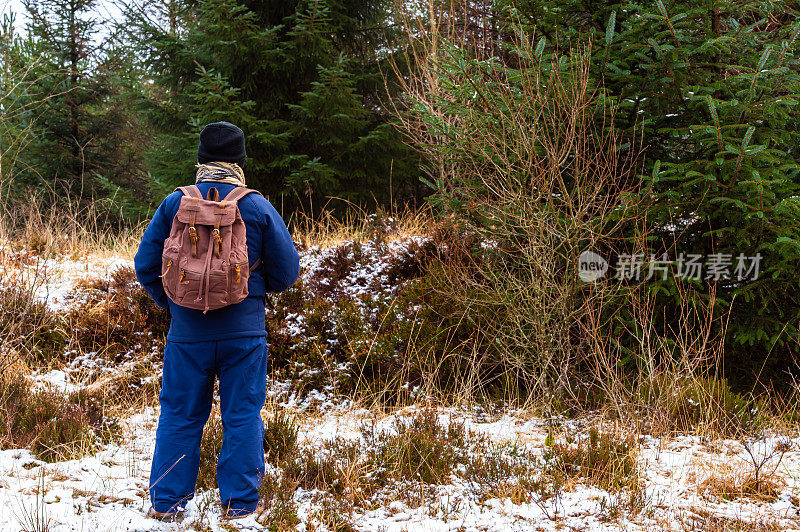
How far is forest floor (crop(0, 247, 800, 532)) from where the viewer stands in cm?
317

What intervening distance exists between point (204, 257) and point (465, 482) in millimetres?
2170

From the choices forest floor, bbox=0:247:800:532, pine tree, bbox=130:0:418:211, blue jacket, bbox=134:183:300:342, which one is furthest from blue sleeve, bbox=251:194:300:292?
pine tree, bbox=130:0:418:211

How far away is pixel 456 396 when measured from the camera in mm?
5293

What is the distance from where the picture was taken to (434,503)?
11.3ft

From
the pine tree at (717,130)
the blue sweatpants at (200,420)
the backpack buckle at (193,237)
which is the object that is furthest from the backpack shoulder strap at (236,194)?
the pine tree at (717,130)

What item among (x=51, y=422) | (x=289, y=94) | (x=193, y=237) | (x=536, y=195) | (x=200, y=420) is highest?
(x=289, y=94)

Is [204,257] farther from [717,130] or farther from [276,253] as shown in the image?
[717,130]

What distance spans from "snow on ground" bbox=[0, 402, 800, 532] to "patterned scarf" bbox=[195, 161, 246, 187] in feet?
5.81

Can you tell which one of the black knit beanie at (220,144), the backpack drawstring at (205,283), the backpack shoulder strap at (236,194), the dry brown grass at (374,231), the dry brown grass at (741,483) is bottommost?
the dry brown grass at (741,483)

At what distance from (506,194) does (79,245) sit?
6.71m

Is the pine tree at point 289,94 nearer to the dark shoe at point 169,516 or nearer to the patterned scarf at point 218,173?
the patterned scarf at point 218,173

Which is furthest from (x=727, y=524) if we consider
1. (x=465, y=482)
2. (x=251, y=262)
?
(x=251, y=262)

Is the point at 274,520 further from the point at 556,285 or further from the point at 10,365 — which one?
the point at 10,365

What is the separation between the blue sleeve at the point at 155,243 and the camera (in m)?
3.06
